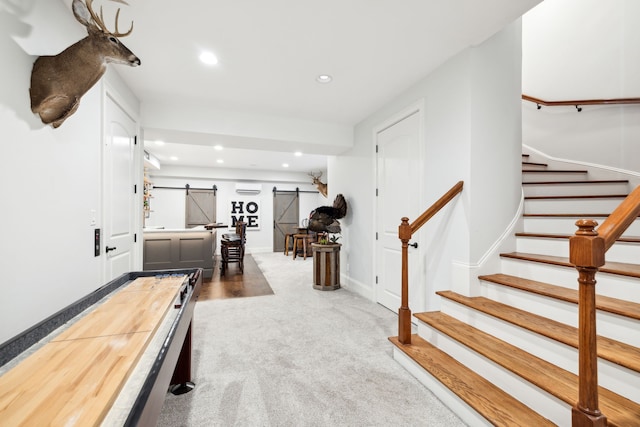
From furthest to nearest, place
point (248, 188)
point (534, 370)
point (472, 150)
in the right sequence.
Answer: point (248, 188) → point (472, 150) → point (534, 370)

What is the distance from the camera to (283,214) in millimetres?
8875

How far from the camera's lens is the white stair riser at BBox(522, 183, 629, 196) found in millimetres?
2699

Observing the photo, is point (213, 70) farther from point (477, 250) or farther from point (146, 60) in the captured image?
point (477, 250)

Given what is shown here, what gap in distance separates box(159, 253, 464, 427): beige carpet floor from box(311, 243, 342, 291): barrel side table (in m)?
0.78

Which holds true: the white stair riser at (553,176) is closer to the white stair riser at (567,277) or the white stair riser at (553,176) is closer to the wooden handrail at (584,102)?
the wooden handrail at (584,102)

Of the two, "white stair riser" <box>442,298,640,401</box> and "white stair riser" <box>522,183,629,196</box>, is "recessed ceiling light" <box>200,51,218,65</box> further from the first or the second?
"white stair riser" <box>522,183,629,196</box>

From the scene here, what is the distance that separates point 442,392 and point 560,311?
Answer: 34.8 inches

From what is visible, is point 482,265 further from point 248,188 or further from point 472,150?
point 248,188

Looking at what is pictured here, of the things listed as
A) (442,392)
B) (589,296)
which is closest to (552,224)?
(589,296)

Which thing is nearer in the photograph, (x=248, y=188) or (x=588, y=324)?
(x=588, y=324)

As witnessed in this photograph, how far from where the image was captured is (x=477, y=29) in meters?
2.02

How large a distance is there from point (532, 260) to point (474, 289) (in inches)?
18.1

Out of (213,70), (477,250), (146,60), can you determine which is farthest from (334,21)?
(477,250)

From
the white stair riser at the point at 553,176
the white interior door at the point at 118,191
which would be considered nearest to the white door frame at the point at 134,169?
the white interior door at the point at 118,191
